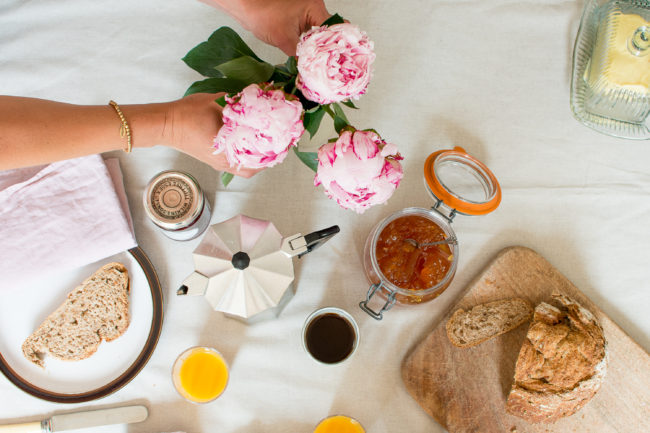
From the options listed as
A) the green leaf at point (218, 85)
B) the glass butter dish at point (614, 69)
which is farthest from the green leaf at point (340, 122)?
the glass butter dish at point (614, 69)

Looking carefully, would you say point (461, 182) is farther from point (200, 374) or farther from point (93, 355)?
point (93, 355)

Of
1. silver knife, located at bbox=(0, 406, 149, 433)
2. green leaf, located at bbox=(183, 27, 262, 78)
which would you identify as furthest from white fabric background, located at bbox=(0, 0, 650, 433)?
green leaf, located at bbox=(183, 27, 262, 78)

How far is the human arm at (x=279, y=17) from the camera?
1.99ft

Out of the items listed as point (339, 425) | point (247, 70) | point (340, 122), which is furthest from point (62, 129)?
point (339, 425)

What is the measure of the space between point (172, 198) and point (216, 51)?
264mm

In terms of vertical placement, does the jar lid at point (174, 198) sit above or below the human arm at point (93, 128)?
below

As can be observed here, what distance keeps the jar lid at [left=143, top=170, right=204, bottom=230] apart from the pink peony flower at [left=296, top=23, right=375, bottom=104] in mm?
379

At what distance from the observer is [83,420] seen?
28.6 inches

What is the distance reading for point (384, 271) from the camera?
2.34 feet

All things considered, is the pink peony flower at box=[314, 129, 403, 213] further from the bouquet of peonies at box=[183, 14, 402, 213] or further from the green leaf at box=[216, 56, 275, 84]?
the green leaf at box=[216, 56, 275, 84]

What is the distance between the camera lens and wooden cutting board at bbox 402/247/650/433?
2.45 feet

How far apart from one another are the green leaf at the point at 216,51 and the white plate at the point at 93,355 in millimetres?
358

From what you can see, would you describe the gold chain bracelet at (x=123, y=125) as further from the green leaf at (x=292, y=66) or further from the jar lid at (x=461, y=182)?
the jar lid at (x=461, y=182)

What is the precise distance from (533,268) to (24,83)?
1.07m
